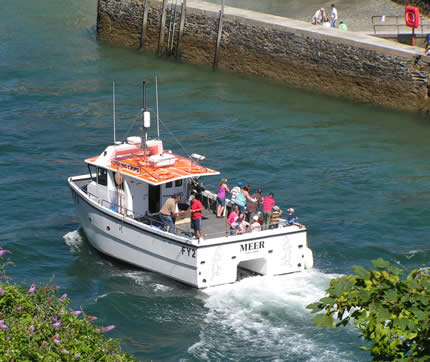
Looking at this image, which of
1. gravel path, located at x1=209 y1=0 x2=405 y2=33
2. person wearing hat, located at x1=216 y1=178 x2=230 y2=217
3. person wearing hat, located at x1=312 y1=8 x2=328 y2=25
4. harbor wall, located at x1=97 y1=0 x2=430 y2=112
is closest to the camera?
person wearing hat, located at x1=216 y1=178 x2=230 y2=217

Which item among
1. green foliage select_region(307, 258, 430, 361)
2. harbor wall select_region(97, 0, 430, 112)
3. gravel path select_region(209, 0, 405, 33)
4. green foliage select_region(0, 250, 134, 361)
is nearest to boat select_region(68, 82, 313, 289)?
green foliage select_region(0, 250, 134, 361)

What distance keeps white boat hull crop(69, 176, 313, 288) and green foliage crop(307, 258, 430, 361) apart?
9.69 metres

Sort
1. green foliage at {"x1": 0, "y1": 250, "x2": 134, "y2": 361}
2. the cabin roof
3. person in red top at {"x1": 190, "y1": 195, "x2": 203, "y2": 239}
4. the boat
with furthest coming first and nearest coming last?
the cabin roof, person in red top at {"x1": 190, "y1": 195, "x2": 203, "y2": 239}, the boat, green foliage at {"x1": 0, "y1": 250, "x2": 134, "y2": 361}

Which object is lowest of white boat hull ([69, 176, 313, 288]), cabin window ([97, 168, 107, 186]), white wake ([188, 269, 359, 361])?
white wake ([188, 269, 359, 361])

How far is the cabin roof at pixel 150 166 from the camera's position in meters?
20.1

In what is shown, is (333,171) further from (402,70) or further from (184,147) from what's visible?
(402,70)

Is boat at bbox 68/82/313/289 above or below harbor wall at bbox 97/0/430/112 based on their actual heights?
below

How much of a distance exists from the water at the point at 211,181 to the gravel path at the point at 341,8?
10.9m

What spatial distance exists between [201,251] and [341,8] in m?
35.9

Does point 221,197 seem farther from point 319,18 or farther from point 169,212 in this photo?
point 319,18

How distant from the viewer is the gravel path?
156 feet

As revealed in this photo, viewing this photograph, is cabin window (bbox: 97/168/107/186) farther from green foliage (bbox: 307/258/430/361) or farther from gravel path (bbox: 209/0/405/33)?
gravel path (bbox: 209/0/405/33)

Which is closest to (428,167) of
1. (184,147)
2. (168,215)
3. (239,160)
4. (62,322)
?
(239,160)

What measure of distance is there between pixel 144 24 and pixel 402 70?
52.1ft
